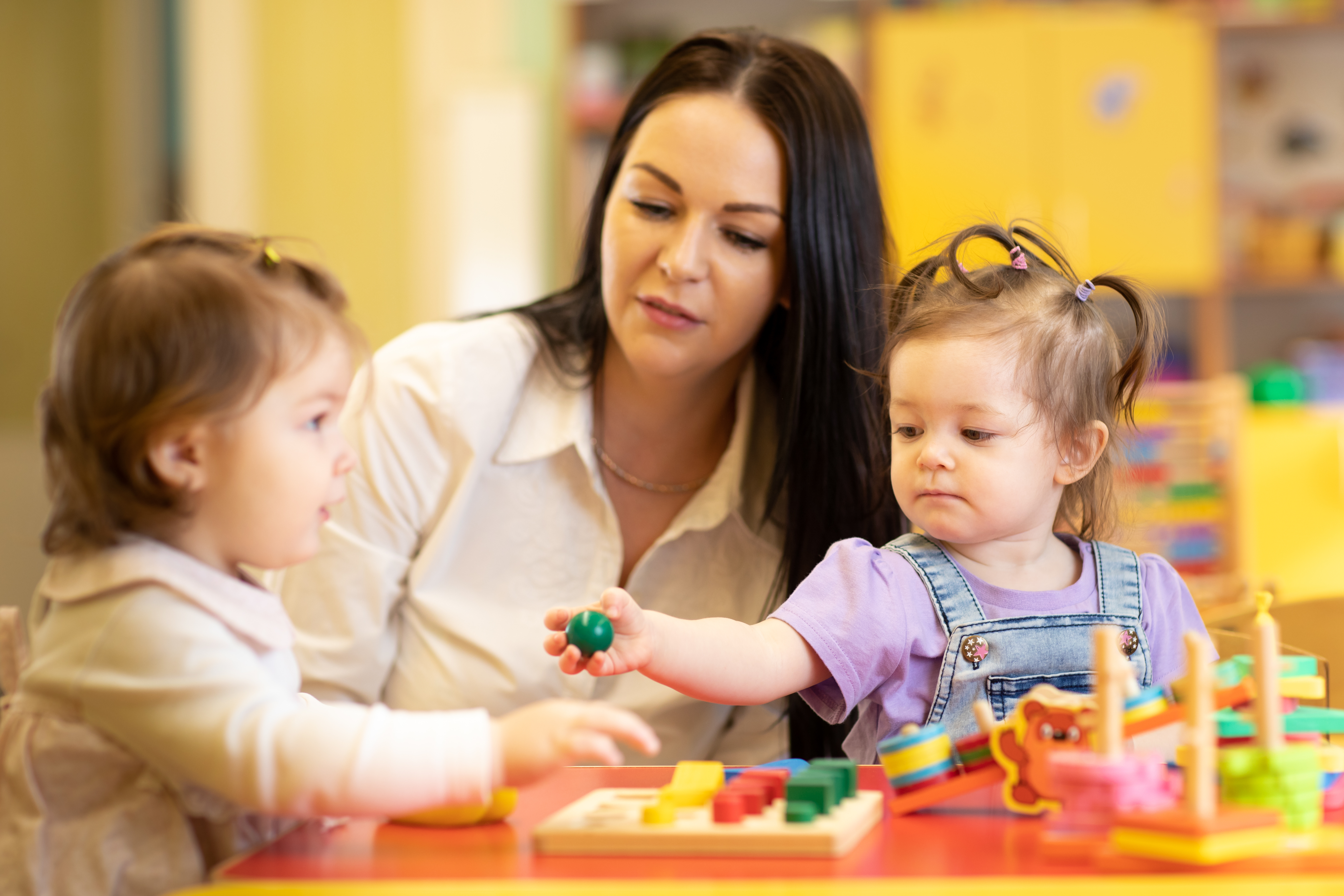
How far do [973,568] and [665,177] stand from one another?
50 cm

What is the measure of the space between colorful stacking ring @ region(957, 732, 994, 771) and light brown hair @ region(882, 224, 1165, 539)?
30 centimetres

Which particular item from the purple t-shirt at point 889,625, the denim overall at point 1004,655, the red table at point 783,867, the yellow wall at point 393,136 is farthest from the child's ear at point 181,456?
the yellow wall at point 393,136

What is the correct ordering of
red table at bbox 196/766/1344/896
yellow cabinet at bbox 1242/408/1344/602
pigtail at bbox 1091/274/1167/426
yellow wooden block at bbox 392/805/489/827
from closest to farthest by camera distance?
red table at bbox 196/766/1344/896, yellow wooden block at bbox 392/805/489/827, pigtail at bbox 1091/274/1167/426, yellow cabinet at bbox 1242/408/1344/602

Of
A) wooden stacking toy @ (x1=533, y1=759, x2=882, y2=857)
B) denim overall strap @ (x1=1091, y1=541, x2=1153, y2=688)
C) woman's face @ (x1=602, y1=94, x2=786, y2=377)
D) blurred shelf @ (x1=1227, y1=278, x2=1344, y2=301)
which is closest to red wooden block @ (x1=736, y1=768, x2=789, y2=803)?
wooden stacking toy @ (x1=533, y1=759, x2=882, y2=857)

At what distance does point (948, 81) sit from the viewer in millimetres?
3439

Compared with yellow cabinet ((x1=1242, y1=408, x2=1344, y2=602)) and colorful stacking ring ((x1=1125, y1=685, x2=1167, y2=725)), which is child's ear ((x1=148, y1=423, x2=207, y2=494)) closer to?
colorful stacking ring ((x1=1125, y1=685, x2=1167, y2=725))

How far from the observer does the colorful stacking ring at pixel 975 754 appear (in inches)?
29.6

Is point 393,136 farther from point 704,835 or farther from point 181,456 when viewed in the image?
point 704,835

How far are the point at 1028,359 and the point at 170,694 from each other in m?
0.64

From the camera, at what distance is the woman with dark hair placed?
1252 millimetres

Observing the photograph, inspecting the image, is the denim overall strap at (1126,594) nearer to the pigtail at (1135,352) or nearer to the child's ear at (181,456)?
the pigtail at (1135,352)

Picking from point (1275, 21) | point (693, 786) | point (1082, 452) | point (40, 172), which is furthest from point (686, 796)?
point (40, 172)

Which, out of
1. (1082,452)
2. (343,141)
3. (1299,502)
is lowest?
(1299,502)

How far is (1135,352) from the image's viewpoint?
101 cm
